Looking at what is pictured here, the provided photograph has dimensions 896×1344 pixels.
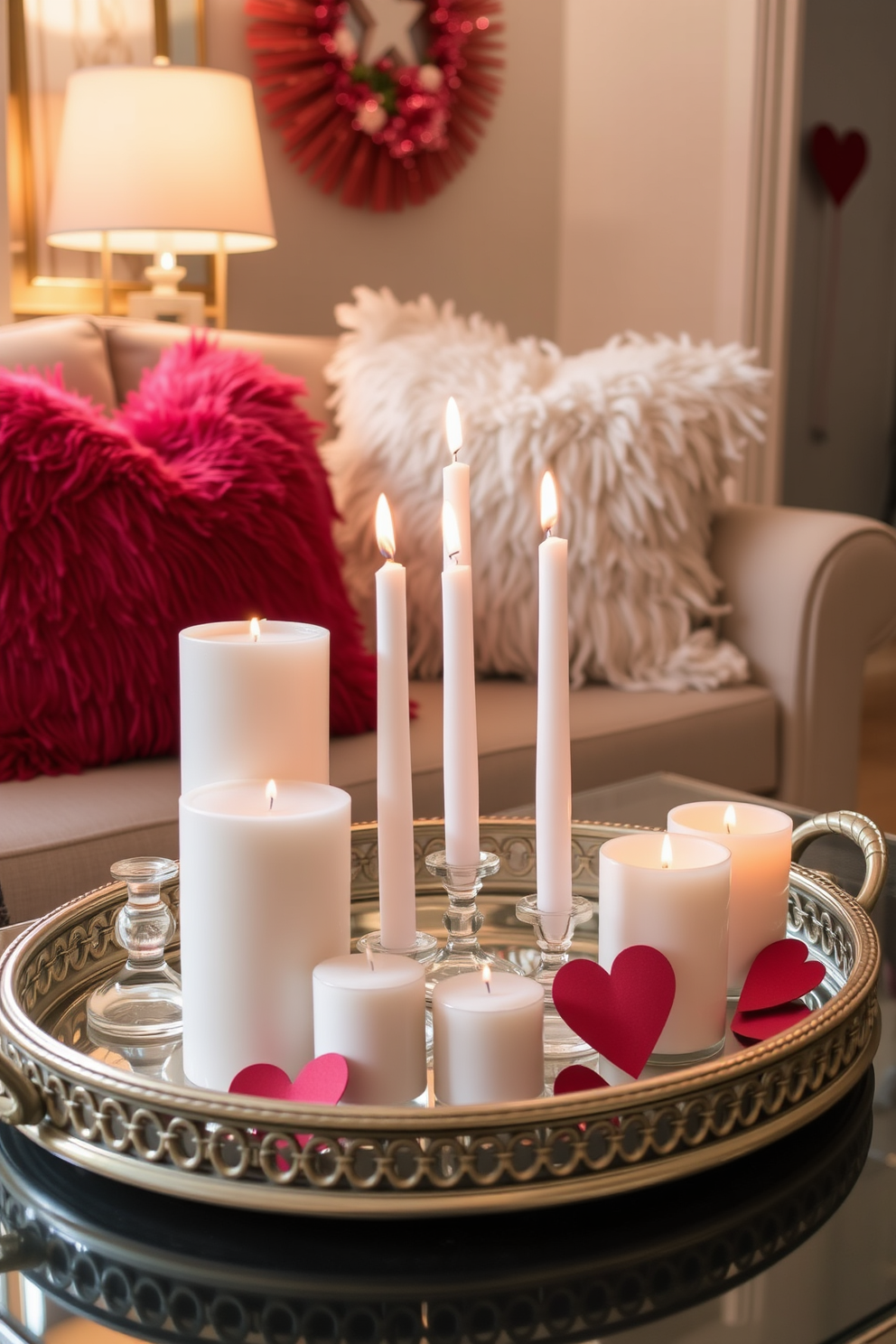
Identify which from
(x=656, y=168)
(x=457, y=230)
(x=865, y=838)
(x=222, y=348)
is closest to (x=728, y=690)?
(x=222, y=348)

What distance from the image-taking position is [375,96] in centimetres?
284

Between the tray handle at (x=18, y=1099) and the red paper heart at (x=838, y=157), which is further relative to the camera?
the red paper heart at (x=838, y=157)

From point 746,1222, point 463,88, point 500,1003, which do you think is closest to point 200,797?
point 500,1003

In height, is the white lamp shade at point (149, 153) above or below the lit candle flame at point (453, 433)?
above

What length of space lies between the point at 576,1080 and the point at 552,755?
0.16m

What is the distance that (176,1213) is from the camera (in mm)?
540

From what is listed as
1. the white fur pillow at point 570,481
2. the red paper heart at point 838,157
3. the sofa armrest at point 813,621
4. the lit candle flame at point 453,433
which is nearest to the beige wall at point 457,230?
the white fur pillow at point 570,481

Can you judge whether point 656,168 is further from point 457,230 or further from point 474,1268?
point 474,1268

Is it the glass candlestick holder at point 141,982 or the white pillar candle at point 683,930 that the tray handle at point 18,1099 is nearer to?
the glass candlestick holder at point 141,982

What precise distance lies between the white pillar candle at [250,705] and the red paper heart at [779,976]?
25cm

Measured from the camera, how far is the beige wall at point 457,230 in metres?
2.77

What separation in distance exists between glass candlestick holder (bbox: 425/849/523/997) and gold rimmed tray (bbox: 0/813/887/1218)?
15 cm

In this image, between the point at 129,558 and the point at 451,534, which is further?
the point at 129,558

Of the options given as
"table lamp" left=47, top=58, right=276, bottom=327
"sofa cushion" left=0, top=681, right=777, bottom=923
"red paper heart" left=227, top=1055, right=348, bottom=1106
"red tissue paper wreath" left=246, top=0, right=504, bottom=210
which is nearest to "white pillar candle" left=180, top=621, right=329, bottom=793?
"red paper heart" left=227, top=1055, right=348, bottom=1106
